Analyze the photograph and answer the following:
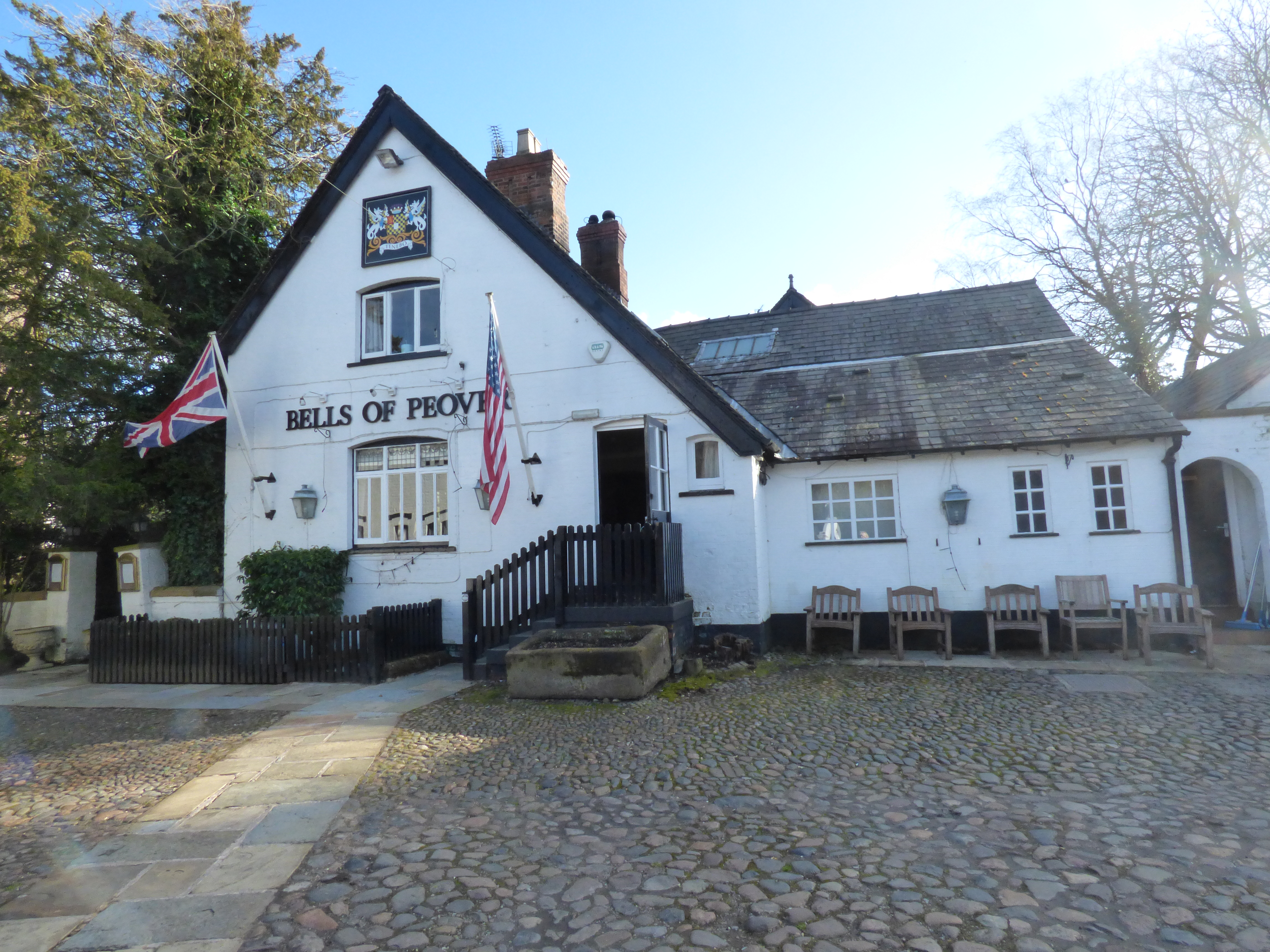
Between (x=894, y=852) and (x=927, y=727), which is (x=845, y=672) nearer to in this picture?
(x=927, y=727)

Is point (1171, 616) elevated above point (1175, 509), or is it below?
below

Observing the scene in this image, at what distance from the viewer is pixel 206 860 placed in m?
4.44

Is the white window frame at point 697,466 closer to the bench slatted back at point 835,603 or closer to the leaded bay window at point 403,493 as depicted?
the bench slatted back at point 835,603

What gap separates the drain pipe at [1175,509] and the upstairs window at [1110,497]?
1.62ft

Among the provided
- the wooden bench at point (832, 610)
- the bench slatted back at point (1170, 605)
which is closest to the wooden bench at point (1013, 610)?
the bench slatted back at point (1170, 605)

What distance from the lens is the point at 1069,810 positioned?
4.75 m

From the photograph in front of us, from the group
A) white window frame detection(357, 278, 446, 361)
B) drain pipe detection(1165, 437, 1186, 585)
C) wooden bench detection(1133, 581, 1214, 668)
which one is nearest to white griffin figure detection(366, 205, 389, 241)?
white window frame detection(357, 278, 446, 361)

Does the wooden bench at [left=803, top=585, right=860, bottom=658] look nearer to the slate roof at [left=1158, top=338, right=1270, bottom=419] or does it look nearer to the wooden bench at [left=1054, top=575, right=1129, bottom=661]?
the wooden bench at [left=1054, top=575, right=1129, bottom=661]

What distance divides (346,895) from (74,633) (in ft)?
42.9

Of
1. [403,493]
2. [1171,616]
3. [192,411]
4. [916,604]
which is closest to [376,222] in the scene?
[192,411]

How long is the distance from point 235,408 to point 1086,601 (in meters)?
12.5

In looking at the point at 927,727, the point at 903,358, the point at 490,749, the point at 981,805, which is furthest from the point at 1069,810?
the point at 903,358

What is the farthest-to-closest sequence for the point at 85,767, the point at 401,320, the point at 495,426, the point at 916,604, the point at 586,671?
the point at 401,320, the point at 916,604, the point at 495,426, the point at 586,671, the point at 85,767

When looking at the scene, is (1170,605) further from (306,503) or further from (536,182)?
(306,503)
